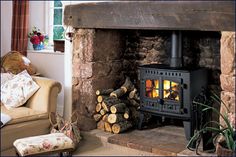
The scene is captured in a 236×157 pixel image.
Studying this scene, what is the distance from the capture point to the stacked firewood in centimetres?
346

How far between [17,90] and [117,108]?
3.10ft

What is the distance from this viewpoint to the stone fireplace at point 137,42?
106 inches

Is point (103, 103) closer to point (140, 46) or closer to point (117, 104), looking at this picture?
point (117, 104)

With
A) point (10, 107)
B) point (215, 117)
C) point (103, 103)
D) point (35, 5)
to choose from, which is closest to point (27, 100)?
point (10, 107)

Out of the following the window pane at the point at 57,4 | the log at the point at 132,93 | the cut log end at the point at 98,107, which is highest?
the window pane at the point at 57,4

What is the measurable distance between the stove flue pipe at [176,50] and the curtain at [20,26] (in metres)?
1.94

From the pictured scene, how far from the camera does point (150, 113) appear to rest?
338cm

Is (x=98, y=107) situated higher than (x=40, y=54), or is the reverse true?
(x=40, y=54)

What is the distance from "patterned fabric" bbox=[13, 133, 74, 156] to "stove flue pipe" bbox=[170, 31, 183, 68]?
1.22m

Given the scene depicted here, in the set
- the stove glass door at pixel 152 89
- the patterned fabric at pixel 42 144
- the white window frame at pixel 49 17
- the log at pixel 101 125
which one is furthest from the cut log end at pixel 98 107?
the white window frame at pixel 49 17

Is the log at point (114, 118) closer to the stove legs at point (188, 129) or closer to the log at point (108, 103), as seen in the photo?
the log at point (108, 103)

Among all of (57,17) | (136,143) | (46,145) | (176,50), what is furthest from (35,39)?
(46,145)

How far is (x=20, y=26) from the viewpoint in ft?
14.5

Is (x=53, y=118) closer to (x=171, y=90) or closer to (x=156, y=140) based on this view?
(x=156, y=140)
